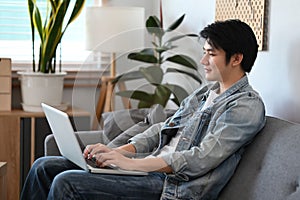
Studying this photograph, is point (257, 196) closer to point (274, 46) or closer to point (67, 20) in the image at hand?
point (274, 46)

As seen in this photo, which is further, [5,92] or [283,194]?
[5,92]

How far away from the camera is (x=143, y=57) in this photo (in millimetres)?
2736

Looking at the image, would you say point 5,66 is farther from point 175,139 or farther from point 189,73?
point 175,139

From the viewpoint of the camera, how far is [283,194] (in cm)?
185

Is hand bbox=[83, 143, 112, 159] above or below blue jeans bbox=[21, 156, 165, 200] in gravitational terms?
above

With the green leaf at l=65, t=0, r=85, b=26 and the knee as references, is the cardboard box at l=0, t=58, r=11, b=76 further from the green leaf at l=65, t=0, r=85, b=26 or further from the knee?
the knee

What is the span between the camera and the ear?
2271 mm

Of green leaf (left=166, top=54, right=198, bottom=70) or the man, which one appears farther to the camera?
green leaf (left=166, top=54, right=198, bottom=70)

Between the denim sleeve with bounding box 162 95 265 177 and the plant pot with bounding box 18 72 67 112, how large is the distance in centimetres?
167

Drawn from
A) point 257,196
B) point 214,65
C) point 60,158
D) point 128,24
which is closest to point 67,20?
point 128,24

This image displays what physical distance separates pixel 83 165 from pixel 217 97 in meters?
0.56

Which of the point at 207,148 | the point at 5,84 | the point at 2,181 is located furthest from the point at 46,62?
the point at 207,148

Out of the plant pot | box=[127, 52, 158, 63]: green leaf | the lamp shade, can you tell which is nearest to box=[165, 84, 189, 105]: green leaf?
box=[127, 52, 158, 63]: green leaf

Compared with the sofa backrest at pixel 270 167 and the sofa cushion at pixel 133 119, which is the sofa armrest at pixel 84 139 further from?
the sofa backrest at pixel 270 167
